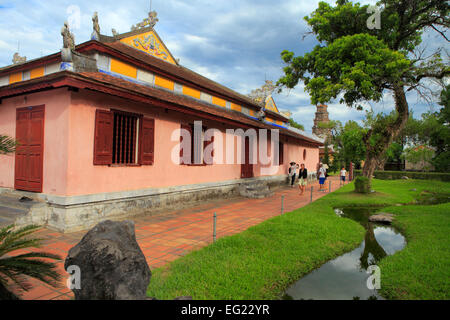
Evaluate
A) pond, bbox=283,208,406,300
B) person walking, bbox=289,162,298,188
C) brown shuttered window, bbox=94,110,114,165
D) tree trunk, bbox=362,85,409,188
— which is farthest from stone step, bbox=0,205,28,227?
person walking, bbox=289,162,298,188

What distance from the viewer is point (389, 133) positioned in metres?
15.0

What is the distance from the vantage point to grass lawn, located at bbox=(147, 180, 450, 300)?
4.05m

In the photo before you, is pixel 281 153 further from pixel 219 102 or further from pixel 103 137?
pixel 103 137

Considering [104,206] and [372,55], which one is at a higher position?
[372,55]

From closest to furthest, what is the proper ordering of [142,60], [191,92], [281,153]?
[142,60], [191,92], [281,153]

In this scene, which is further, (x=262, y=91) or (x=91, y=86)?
(x=262, y=91)

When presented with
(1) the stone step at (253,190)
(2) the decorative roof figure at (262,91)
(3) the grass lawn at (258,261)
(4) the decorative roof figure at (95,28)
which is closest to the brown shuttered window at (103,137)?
(4) the decorative roof figure at (95,28)

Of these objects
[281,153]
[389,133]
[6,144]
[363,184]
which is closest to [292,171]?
[281,153]

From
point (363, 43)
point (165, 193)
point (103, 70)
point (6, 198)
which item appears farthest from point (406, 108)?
point (6, 198)

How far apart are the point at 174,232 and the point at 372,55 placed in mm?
11300

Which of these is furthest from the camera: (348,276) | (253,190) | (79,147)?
(253,190)

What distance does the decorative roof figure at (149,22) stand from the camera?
38.6 ft

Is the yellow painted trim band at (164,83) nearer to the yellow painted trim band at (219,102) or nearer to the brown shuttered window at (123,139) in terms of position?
the brown shuttered window at (123,139)

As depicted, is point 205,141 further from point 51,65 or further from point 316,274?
point 316,274
